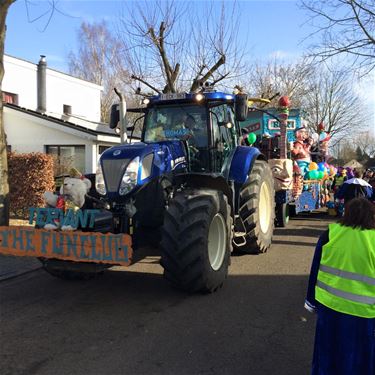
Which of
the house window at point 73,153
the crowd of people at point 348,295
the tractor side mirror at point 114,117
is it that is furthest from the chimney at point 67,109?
the crowd of people at point 348,295

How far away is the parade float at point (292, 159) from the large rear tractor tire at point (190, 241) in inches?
169

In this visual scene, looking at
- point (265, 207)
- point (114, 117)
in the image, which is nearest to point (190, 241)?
point (114, 117)

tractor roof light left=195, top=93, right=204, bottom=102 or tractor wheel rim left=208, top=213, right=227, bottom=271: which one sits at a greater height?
tractor roof light left=195, top=93, right=204, bottom=102

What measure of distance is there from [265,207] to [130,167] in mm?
3575

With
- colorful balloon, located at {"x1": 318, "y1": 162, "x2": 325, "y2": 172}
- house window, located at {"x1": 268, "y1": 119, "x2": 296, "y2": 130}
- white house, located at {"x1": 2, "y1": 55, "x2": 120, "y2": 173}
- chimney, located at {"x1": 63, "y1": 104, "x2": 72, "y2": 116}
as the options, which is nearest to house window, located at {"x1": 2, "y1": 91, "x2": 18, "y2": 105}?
white house, located at {"x1": 2, "y1": 55, "x2": 120, "y2": 173}

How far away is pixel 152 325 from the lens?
4781 mm

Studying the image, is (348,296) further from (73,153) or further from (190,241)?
(73,153)

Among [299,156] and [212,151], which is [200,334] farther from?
[299,156]

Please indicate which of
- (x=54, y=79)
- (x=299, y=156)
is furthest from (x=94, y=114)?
(x=299, y=156)

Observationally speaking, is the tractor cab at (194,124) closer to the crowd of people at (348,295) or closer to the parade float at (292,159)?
the parade float at (292,159)

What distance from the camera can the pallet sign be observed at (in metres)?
4.82

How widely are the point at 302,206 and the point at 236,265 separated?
5298 millimetres

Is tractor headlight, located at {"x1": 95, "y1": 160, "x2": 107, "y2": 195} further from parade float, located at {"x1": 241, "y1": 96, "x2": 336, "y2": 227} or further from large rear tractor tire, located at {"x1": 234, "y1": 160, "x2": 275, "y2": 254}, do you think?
parade float, located at {"x1": 241, "y1": 96, "x2": 336, "y2": 227}

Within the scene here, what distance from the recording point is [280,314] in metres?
5.09
